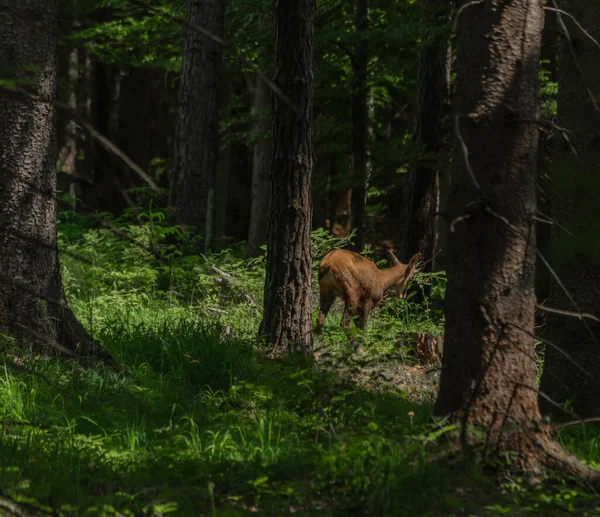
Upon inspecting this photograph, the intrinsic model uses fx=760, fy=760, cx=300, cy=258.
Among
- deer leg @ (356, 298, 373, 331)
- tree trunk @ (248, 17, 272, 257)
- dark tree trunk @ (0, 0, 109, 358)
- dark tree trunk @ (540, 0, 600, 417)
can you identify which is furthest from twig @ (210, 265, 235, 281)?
tree trunk @ (248, 17, 272, 257)

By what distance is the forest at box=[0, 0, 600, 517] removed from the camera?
4258mm

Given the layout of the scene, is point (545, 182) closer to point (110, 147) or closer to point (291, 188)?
point (291, 188)

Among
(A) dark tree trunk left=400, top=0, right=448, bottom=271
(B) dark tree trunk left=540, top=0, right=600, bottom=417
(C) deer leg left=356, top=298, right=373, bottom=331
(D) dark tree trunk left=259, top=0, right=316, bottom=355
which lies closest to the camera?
(B) dark tree trunk left=540, top=0, right=600, bottom=417

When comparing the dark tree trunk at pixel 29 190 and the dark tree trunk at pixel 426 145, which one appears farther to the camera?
the dark tree trunk at pixel 426 145

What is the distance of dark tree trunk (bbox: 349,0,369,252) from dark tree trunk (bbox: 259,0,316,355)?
581cm

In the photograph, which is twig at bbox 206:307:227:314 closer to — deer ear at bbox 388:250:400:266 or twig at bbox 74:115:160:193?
deer ear at bbox 388:250:400:266

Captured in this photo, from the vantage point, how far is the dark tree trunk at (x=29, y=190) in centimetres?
670

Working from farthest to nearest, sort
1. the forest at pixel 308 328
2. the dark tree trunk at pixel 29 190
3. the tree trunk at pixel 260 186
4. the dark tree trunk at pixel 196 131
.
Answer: the tree trunk at pixel 260 186 → the dark tree trunk at pixel 196 131 → the dark tree trunk at pixel 29 190 → the forest at pixel 308 328

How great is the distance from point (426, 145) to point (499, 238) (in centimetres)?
835

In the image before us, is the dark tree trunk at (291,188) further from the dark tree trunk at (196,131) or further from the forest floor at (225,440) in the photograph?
the dark tree trunk at (196,131)

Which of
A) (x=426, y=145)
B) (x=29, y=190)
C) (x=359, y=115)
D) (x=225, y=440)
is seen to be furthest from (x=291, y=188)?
(x=359, y=115)

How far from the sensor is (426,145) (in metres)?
12.8

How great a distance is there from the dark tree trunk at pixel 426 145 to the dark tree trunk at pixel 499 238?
7.74 meters

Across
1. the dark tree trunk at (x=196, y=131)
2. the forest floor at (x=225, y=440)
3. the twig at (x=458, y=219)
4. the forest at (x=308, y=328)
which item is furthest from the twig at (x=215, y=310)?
the twig at (x=458, y=219)
